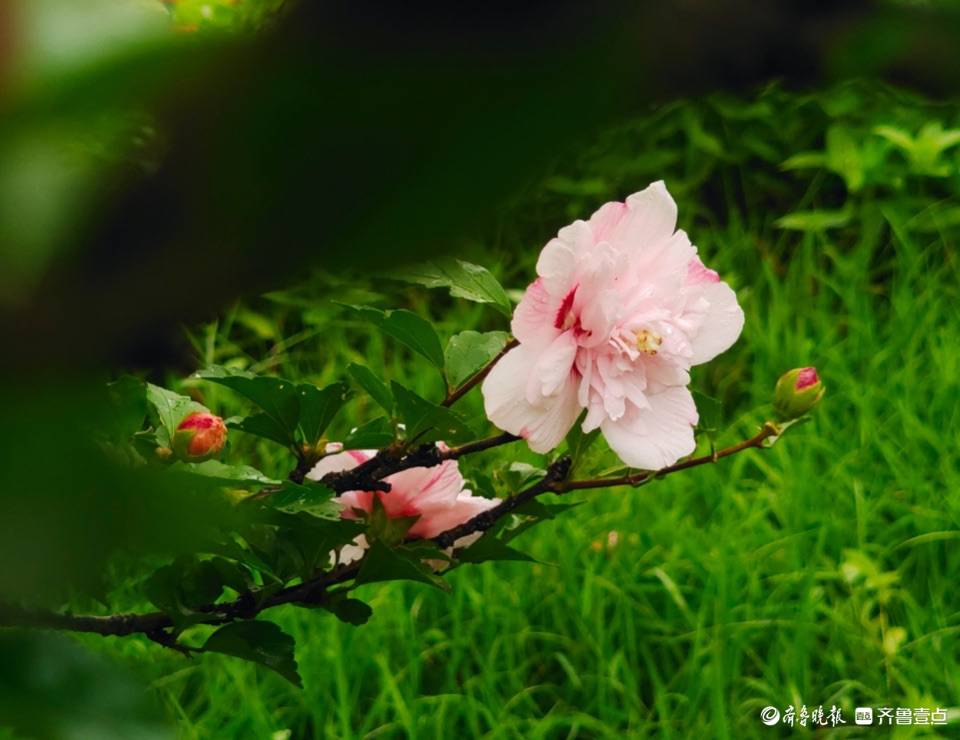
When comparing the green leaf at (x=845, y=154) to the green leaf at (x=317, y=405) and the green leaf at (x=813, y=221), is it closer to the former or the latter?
the green leaf at (x=813, y=221)

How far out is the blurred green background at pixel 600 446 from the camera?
10 cm

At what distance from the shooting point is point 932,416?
1.89 meters

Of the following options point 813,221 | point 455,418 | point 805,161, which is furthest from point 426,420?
point 805,161

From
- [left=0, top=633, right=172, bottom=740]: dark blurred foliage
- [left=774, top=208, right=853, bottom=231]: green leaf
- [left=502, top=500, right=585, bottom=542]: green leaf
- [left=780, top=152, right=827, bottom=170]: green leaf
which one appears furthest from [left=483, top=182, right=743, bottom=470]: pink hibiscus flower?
[left=780, top=152, right=827, bottom=170]: green leaf

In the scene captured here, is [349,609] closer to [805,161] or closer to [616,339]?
[616,339]

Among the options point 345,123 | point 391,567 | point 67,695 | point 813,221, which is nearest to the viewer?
point 345,123

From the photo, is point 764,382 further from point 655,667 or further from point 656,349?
point 656,349

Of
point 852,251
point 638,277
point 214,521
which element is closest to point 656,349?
point 638,277

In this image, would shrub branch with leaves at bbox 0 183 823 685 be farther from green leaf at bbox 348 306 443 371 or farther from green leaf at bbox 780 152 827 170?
green leaf at bbox 780 152 827 170

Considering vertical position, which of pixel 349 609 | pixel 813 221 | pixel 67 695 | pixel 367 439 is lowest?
pixel 813 221

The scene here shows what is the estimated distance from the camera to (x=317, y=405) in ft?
2.55

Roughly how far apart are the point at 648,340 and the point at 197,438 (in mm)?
238

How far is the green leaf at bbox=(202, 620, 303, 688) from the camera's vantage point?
798 mm

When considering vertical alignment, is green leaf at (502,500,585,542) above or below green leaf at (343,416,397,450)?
below
